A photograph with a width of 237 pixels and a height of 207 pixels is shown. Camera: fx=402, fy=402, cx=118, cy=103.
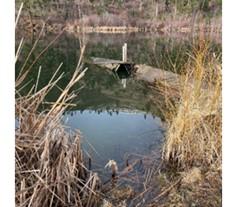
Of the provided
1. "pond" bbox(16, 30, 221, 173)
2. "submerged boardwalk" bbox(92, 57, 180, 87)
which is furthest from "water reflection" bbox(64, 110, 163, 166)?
"submerged boardwalk" bbox(92, 57, 180, 87)

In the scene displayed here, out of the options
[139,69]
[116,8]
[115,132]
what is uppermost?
[116,8]

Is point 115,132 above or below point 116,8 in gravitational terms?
below

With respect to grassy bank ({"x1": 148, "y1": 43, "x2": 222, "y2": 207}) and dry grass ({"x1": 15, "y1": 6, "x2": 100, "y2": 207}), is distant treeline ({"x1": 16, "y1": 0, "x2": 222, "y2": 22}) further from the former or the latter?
dry grass ({"x1": 15, "y1": 6, "x2": 100, "y2": 207})

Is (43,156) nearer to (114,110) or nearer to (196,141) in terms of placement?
(196,141)

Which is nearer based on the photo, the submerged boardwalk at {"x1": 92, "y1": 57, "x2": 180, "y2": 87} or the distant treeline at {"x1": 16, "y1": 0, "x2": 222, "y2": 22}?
the distant treeline at {"x1": 16, "y1": 0, "x2": 222, "y2": 22}

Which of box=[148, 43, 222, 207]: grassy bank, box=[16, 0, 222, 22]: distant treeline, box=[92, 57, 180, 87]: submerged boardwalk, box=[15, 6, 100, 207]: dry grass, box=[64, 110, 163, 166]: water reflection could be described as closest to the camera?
box=[15, 6, 100, 207]: dry grass

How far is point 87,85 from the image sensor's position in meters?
5.66

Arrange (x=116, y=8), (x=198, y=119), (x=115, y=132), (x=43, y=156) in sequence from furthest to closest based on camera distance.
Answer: (x=116, y=8) → (x=115, y=132) → (x=198, y=119) → (x=43, y=156)

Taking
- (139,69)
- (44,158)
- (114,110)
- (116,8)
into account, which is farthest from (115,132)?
(116,8)

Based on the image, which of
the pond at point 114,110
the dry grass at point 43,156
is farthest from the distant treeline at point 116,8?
the dry grass at point 43,156

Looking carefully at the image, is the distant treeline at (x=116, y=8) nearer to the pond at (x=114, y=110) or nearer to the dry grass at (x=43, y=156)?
the pond at (x=114, y=110)
